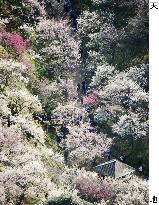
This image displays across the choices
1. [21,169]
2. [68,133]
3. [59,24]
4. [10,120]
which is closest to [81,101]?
[68,133]

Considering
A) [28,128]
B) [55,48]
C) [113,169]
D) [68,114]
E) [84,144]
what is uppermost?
[55,48]

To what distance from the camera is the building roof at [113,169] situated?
4169cm

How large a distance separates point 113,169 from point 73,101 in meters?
11.9

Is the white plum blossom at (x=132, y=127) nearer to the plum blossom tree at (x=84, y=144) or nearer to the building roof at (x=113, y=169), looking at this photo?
the plum blossom tree at (x=84, y=144)

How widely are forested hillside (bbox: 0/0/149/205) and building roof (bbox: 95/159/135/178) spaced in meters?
0.26

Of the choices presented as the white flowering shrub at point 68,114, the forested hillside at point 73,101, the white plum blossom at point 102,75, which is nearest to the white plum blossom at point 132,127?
the forested hillside at point 73,101

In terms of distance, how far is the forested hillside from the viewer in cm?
3438

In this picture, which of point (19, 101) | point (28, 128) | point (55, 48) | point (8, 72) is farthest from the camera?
point (55, 48)

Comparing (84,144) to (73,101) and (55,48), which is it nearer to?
(73,101)

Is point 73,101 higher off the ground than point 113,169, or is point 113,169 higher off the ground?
point 73,101

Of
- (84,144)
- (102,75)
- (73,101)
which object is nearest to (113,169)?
(84,144)

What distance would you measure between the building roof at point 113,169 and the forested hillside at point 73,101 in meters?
0.26

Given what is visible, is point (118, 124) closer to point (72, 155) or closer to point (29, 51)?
point (72, 155)

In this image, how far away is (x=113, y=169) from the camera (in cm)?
4188
